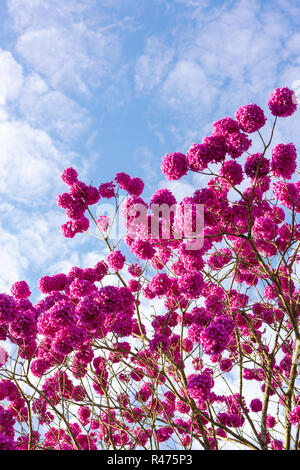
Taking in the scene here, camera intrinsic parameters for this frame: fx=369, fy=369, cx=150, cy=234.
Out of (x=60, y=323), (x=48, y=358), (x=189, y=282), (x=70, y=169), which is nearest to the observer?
(x=60, y=323)

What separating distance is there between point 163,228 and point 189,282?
0.91m

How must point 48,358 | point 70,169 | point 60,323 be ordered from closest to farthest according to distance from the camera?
point 60,323 < point 48,358 < point 70,169

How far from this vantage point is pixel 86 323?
4633 millimetres

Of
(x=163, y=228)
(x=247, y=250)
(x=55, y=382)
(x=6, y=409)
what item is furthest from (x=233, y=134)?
(x=6, y=409)

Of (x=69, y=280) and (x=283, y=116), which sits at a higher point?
(x=283, y=116)

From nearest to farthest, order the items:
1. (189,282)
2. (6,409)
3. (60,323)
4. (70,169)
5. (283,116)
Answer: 1. (60,323)
2. (283,116)
3. (189,282)
4. (6,409)
5. (70,169)

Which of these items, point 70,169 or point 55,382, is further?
point 70,169

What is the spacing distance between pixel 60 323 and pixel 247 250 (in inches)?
147

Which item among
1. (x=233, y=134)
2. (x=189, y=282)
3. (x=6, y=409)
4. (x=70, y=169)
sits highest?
(x=70, y=169)

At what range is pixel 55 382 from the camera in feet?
22.6
